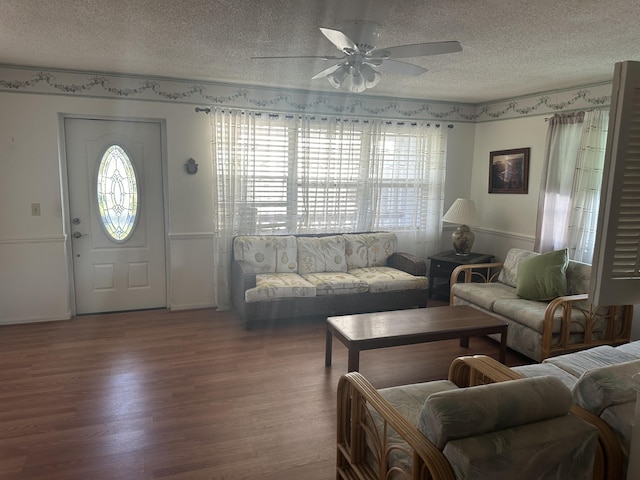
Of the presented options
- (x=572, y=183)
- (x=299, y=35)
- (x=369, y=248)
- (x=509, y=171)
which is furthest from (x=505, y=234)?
(x=299, y=35)

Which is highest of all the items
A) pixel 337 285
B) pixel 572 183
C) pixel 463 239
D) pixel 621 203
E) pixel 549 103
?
pixel 549 103

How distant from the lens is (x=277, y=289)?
429 centimetres

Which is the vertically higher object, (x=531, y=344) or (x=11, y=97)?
(x=11, y=97)

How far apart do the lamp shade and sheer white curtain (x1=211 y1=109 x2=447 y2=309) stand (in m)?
0.54

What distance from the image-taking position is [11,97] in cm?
404

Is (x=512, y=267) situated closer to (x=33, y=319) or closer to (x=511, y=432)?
(x=511, y=432)

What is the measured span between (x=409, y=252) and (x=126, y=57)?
3763mm

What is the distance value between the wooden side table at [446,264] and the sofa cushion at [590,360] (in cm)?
225

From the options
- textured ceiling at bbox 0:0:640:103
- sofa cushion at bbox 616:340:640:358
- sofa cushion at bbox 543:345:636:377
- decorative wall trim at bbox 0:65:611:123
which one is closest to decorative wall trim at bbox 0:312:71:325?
decorative wall trim at bbox 0:65:611:123

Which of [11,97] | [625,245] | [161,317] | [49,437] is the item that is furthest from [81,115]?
[625,245]

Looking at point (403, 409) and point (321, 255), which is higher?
point (321, 255)

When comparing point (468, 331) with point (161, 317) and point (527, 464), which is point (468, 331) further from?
point (161, 317)

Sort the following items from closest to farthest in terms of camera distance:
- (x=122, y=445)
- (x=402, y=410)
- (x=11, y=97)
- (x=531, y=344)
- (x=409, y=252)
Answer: (x=402, y=410) → (x=122, y=445) → (x=531, y=344) → (x=11, y=97) → (x=409, y=252)

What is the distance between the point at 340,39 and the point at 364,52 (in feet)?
0.96
